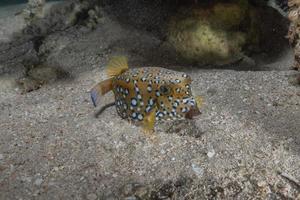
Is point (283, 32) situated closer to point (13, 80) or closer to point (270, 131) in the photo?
point (270, 131)

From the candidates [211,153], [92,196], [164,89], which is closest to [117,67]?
[164,89]

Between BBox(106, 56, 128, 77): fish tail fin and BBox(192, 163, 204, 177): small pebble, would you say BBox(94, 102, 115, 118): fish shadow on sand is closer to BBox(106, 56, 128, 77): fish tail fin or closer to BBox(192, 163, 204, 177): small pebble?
BBox(106, 56, 128, 77): fish tail fin

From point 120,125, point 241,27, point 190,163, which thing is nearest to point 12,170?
point 120,125

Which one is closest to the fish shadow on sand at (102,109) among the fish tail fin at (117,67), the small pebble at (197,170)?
the fish tail fin at (117,67)

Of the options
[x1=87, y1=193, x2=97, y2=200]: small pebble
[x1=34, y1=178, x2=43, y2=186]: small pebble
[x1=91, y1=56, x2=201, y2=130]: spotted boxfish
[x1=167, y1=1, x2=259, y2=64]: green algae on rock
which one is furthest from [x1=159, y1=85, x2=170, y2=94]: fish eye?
[x1=167, y1=1, x2=259, y2=64]: green algae on rock

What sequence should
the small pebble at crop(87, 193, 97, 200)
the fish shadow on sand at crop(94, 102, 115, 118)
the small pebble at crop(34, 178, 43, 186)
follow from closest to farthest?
the small pebble at crop(87, 193, 97, 200) → the small pebble at crop(34, 178, 43, 186) → the fish shadow on sand at crop(94, 102, 115, 118)

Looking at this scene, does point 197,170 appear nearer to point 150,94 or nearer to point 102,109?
point 150,94

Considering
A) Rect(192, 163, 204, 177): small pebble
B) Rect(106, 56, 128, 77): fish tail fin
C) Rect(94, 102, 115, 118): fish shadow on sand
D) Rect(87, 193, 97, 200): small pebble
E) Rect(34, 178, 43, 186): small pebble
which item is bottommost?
Rect(94, 102, 115, 118): fish shadow on sand
